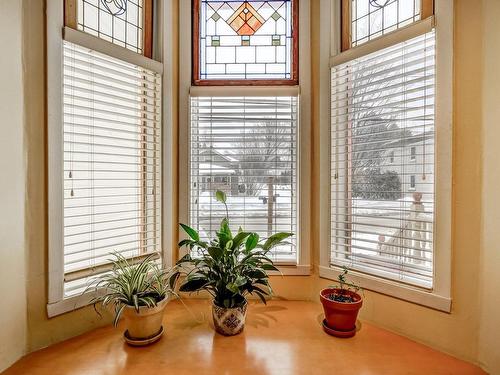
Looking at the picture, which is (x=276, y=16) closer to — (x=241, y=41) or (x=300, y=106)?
(x=241, y=41)

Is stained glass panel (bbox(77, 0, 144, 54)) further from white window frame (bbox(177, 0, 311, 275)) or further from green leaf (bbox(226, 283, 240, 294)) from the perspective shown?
green leaf (bbox(226, 283, 240, 294))

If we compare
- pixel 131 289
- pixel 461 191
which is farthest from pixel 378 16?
pixel 131 289

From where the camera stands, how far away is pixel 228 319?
4.75 ft

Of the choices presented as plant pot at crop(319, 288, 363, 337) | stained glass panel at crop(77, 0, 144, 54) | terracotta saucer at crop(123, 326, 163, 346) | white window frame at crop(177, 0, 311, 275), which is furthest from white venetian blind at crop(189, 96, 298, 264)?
terracotta saucer at crop(123, 326, 163, 346)

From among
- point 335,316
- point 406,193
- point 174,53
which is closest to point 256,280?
point 335,316

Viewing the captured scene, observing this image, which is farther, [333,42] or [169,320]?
[333,42]

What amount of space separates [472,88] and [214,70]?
1.57 meters

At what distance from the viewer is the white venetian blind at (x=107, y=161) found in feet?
4.78

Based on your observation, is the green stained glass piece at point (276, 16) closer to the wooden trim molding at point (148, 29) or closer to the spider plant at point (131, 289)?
the wooden trim molding at point (148, 29)

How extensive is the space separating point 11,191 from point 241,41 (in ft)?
5.55

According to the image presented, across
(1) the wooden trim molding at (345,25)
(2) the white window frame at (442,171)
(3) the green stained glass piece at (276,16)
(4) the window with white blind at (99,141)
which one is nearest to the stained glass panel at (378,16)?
(1) the wooden trim molding at (345,25)

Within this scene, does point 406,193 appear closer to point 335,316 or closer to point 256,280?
point 335,316

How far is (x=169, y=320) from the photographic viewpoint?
1.62 meters

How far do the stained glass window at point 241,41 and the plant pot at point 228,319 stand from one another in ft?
5.14
